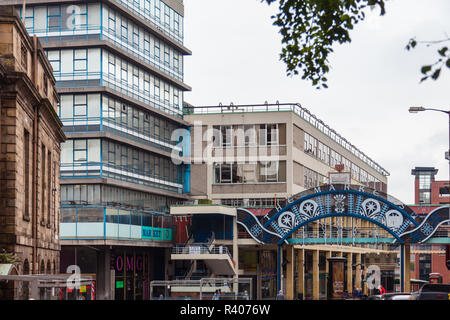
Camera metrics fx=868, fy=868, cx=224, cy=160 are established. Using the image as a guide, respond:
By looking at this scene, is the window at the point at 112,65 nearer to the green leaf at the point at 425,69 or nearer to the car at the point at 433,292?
the car at the point at 433,292

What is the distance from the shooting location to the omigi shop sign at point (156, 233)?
6550 cm

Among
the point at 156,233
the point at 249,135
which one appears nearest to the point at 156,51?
the point at 249,135

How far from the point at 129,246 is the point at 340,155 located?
3727 cm

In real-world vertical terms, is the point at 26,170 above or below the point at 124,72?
below

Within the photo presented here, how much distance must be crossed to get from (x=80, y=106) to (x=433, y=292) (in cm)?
4396

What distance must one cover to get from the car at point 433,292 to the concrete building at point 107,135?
3591 centimetres

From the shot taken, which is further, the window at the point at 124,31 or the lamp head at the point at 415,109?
the window at the point at 124,31

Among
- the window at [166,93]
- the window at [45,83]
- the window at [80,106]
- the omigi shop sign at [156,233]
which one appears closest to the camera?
the window at [45,83]

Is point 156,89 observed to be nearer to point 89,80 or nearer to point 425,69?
point 89,80

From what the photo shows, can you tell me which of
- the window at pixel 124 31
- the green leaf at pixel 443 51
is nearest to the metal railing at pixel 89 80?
the window at pixel 124 31

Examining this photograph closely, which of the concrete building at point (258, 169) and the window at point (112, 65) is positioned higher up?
the window at point (112, 65)

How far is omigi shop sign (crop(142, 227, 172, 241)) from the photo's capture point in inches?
2579

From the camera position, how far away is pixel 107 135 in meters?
63.0
